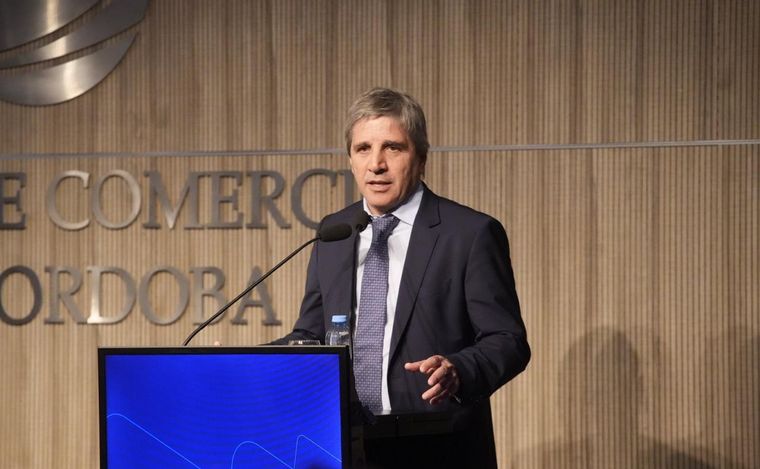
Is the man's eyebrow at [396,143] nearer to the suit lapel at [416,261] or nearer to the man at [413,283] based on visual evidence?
the man at [413,283]

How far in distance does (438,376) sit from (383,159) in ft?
2.32

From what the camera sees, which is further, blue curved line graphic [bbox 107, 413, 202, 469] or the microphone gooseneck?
the microphone gooseneck

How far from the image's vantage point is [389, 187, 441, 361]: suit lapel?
2.25 metres

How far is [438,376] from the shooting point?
6.02ft

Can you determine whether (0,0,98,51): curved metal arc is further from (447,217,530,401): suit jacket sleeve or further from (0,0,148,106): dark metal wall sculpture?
(447,217,530,401): suit jacket sleeve

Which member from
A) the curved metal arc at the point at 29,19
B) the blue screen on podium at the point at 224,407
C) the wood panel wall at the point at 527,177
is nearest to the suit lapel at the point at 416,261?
the blue screen on podium at the point at 224,407

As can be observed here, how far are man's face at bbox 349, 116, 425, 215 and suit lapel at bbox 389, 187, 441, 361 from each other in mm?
88

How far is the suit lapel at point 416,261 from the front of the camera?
225cm

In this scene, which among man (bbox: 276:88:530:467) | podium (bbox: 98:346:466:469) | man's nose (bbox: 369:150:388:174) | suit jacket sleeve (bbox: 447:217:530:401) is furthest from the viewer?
man's nose (bbox: 369:150:388:174)

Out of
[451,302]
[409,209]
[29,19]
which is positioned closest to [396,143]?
[409,209]

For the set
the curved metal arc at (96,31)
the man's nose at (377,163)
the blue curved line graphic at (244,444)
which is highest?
the curved metal arc at (96,31)

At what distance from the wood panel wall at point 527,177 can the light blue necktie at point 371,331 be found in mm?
1814

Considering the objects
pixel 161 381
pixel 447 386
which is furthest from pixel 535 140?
pixel 161 381

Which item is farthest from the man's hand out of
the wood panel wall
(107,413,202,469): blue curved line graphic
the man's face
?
the wood panel wall
